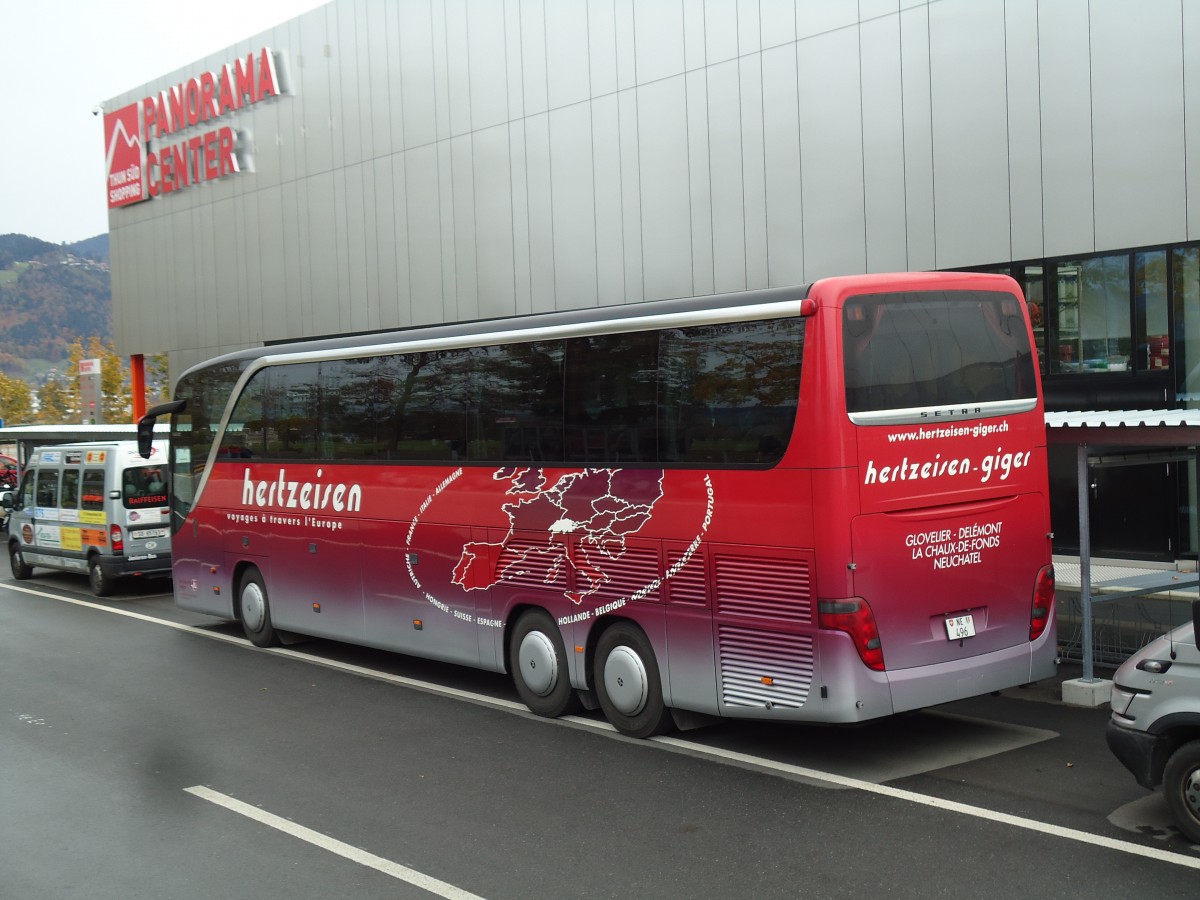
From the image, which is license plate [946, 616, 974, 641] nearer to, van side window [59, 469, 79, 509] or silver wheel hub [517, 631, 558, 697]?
silver wheel hub [517, 631, 558, 697]

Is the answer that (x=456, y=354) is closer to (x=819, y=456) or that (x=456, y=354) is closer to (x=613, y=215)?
(x=819, y=456)

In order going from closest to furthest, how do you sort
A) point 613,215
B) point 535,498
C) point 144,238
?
point 535,498
point 613,215
point 144,238

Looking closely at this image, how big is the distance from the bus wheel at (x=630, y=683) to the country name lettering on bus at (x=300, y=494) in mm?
3772

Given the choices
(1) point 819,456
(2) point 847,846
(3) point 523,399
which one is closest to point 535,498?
(3) point 523,399

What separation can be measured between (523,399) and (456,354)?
1085 millimetres

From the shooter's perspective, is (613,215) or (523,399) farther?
(613,215)

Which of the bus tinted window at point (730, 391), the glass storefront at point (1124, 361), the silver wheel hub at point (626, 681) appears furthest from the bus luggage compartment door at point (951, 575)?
the glass storefront at point (1124, 361)

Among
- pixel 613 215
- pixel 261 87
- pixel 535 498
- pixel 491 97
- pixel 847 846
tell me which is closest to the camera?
pixel 847 846

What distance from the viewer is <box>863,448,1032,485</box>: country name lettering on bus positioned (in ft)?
26.5

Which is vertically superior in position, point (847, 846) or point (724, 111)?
point (724, 111)

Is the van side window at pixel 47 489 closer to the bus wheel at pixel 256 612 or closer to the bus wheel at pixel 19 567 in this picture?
the bus wheel at pixel 19 567

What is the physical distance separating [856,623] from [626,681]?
224 centimetres

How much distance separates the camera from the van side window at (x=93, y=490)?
19.1 m

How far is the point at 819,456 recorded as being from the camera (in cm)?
793
